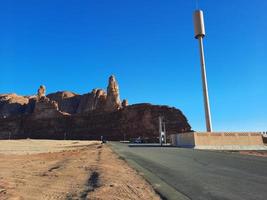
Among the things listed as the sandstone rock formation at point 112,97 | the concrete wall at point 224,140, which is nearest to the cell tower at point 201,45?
the concrete wall at point 224,140

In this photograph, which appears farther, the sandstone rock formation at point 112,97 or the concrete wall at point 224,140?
the sandstone rock formation at point 112,97

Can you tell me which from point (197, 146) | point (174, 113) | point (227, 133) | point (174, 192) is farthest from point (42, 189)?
point (174, 113)

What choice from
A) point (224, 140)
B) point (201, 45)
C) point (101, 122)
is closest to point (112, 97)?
point (101, 122)

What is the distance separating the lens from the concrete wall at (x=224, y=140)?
170ft

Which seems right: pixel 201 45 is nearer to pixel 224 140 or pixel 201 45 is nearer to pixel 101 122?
pixel 224 140

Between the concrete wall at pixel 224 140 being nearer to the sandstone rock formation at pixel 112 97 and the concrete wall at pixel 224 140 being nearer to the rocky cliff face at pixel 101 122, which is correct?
the rocky cliff face at pixel 101 122

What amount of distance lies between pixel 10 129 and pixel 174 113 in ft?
270

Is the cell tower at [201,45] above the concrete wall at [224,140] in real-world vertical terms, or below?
above

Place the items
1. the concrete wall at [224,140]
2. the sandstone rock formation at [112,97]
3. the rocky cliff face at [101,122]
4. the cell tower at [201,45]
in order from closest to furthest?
the concrete wall at [224,140] < the cell tower at [201,45] < the rocky cliff face at [101,122] < the sandstone rock formation at [112,97]

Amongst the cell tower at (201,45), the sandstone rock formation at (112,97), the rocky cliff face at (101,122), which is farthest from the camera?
the sandstone rock formation at (112,97)

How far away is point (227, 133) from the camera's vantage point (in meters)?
54.1

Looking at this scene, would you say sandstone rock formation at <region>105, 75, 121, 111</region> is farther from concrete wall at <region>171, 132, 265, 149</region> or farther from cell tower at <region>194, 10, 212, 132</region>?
concrete wall at <region>171, 132, 265, 149</region>

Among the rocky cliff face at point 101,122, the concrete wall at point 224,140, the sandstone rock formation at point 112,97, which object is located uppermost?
the sandstone rock formation at point 112,97

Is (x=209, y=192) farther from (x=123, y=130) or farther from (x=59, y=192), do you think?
(x=123, y=130)
